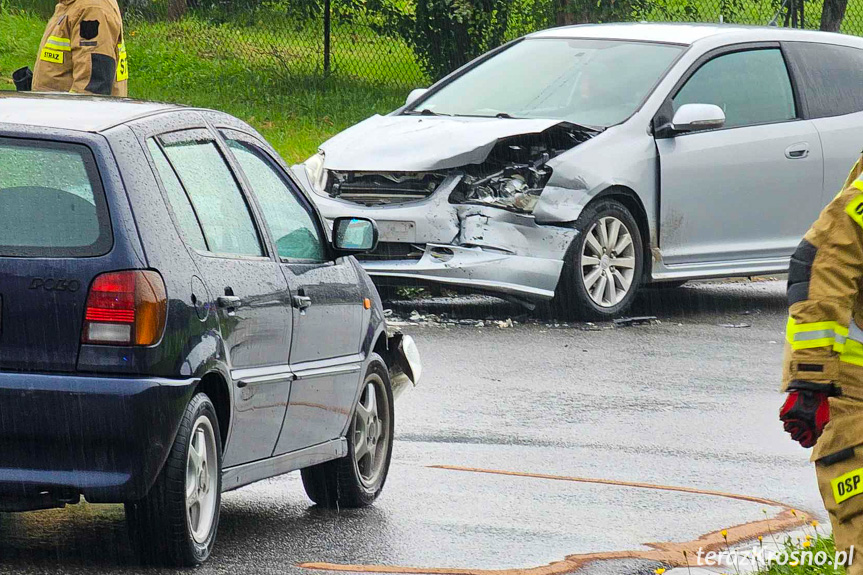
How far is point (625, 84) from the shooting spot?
11.5 metres

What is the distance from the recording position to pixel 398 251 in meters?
10.5

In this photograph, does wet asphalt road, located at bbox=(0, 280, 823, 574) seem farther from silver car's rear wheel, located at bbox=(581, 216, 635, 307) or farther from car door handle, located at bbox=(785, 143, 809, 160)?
car door handle, located at bbox=(785, 143, 809, 160)

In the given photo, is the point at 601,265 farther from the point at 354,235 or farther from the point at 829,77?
the point at 354,235

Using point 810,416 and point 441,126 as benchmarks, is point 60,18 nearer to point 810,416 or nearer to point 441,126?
point 441,126

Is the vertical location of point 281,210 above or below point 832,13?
above

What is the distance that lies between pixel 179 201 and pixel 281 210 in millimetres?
961

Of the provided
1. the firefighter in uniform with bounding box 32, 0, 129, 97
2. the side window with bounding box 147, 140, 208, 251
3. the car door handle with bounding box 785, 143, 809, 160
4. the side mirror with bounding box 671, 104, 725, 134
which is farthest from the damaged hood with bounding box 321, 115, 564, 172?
the side window with bounding box 147, 140, 208, 251

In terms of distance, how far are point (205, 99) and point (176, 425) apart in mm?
14352

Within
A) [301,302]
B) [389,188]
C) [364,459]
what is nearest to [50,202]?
[301,302]

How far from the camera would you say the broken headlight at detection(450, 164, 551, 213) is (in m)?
10.6

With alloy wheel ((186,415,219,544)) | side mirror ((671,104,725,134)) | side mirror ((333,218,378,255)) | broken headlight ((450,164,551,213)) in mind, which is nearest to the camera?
alloy wheel ((186,415,219,544))

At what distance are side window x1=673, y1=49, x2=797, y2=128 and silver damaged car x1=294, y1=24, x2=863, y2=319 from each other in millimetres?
13

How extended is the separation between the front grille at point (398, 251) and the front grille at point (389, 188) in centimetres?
28

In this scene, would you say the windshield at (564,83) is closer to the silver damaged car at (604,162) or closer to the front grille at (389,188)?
the silver damaged car at (604,162)
